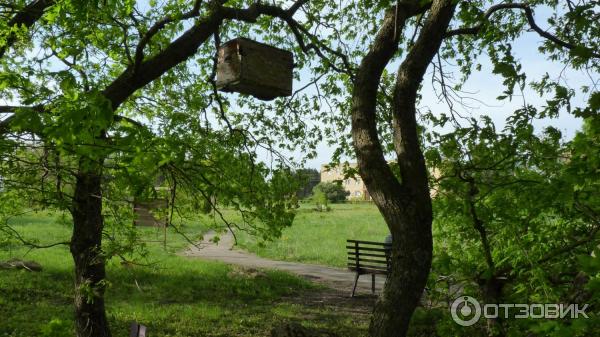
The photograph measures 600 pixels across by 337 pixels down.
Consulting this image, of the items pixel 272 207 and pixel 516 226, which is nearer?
pixel 516 226

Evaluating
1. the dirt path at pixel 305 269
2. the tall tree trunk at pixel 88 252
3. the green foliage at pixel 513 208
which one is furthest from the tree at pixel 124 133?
the dirt path at pixel 305 269

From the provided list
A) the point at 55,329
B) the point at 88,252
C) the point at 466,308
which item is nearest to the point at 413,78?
the point at 466,308

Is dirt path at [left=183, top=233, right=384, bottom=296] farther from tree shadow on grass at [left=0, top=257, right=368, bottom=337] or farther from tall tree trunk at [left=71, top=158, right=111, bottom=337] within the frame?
tall tree trunk at [left=71, top=158, right=111, bottom=337]

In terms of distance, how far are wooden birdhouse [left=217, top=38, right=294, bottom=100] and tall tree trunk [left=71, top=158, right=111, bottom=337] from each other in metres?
2.36

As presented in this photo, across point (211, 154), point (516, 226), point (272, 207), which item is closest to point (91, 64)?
point (211, 154)

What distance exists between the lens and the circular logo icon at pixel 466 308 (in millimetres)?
4477

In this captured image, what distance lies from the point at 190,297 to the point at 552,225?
29.4 ft

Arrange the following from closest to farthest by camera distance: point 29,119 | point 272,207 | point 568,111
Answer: point 29,119
point 568,111
point 272,207

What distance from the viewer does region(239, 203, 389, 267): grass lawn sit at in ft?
63.9

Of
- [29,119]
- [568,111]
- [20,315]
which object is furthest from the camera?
[20,315]

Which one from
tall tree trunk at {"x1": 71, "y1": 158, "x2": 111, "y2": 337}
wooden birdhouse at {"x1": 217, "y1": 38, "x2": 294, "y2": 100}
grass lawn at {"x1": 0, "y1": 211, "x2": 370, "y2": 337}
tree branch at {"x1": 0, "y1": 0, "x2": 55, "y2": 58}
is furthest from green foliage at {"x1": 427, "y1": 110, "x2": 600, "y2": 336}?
tree branch at {"x1": 0, "y1": 0, "x2": 55, "y2": 58}

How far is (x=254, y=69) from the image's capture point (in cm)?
463

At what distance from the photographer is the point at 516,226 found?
408cm

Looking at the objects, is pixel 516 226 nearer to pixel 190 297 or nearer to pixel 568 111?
pixel 568 111
